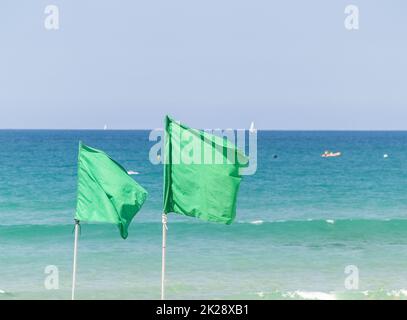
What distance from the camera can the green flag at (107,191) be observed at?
13.7 metres

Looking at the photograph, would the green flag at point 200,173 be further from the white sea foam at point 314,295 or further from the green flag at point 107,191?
the white sea foam at point 314,295

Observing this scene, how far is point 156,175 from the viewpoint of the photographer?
212 feet

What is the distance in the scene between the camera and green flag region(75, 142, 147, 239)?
45.0 feet

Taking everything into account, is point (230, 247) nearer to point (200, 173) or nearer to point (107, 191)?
point (107, 191)

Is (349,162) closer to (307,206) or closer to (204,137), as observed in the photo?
(307,206)

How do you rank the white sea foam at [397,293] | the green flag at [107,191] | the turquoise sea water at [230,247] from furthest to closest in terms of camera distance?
1. the turquoise sea water at [230,247]
2. the white sea foam at [397,293]
3. the green flag at [107,191]

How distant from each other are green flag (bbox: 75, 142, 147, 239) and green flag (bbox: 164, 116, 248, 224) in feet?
2.05

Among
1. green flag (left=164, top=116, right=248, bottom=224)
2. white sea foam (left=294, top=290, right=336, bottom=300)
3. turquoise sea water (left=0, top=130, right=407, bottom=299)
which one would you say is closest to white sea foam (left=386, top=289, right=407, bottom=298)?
turquoise sea water (left=0, top=130, right=407, bottom=299)

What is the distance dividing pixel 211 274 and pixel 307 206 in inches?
825

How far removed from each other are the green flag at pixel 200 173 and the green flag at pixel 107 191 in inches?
24.6

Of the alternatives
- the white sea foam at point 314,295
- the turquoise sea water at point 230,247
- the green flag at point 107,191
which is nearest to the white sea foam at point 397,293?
the turquoise sea water at point 230,247

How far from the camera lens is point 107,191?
13742 millimetres

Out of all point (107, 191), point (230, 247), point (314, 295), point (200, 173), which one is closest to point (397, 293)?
point (314, 295)

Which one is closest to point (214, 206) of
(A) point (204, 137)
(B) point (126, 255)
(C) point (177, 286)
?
(A) point (204, 137)
